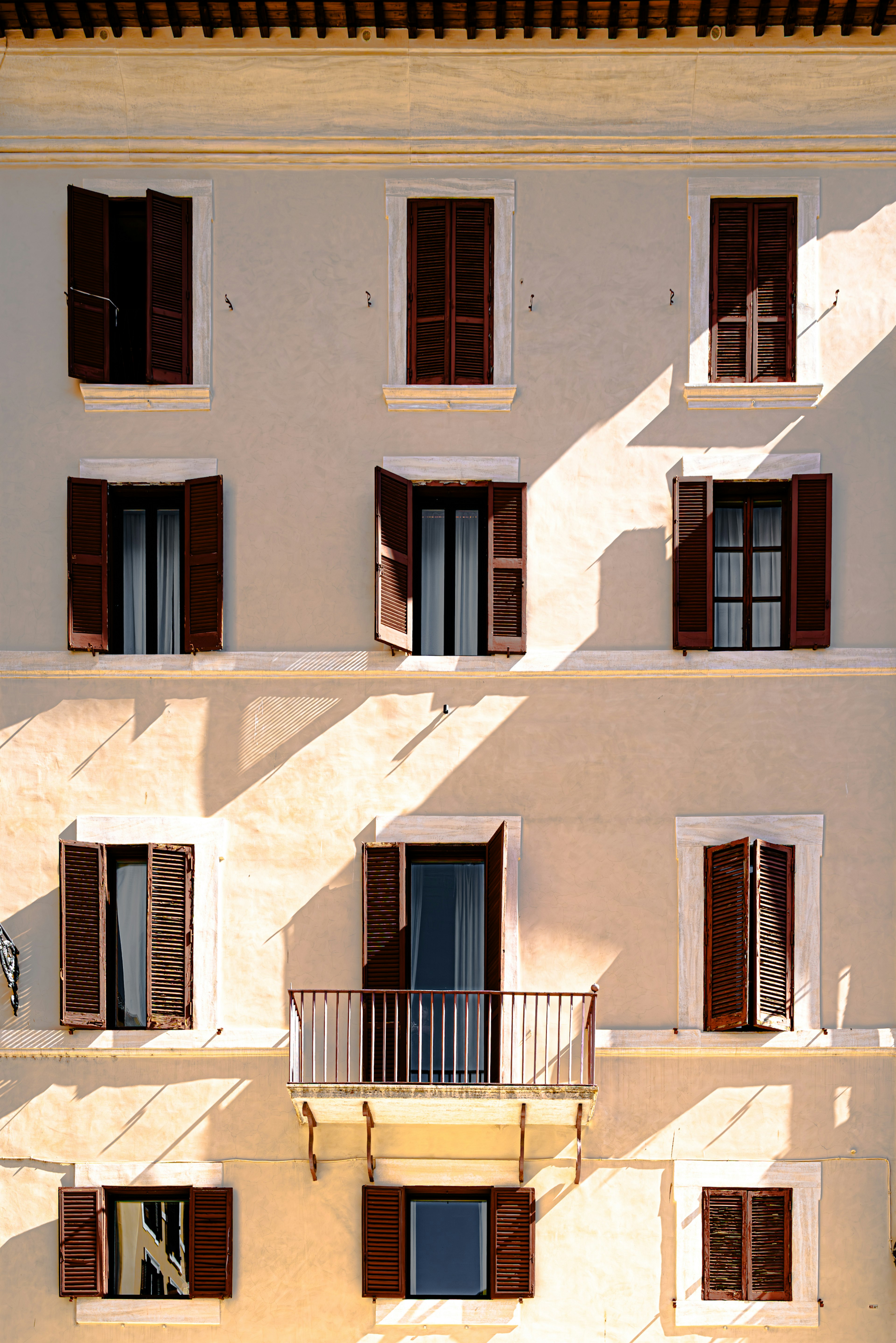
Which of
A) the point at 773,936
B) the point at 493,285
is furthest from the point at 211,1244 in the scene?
the point at 493,285

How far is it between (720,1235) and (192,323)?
9424 mm

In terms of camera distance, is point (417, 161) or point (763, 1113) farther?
point (417, 161)

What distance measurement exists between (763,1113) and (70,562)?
785cm

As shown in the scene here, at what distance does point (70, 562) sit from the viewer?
12570 millimetres

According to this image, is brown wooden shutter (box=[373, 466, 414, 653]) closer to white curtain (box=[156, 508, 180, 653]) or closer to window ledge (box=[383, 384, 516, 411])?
window ledge (box=[383, 384, 516, 411])

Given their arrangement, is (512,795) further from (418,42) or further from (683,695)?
(418,42)

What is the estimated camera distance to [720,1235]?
12125 mm

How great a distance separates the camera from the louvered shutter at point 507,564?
12555 mm

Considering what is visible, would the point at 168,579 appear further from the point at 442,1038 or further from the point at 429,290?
the point at 442,1038

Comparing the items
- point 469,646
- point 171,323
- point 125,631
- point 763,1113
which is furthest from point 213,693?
point 763,1113

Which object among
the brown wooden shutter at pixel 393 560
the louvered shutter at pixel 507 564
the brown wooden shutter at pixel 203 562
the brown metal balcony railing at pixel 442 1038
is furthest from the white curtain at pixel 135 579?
the brown metal balcony railing at pixel 442 1038

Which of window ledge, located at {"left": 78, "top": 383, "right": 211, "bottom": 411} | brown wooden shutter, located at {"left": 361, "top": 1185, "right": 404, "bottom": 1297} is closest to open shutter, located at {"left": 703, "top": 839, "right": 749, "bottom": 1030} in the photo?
brown wooden shutter, located at {"left": 361, "top": 1185, "right": 404, "bottom": 1297}

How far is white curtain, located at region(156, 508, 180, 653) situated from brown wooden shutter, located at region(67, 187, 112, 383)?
1.41 meters

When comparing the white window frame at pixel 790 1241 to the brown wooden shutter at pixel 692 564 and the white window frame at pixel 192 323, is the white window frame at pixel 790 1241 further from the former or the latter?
the white window frame at pixel 192 323
